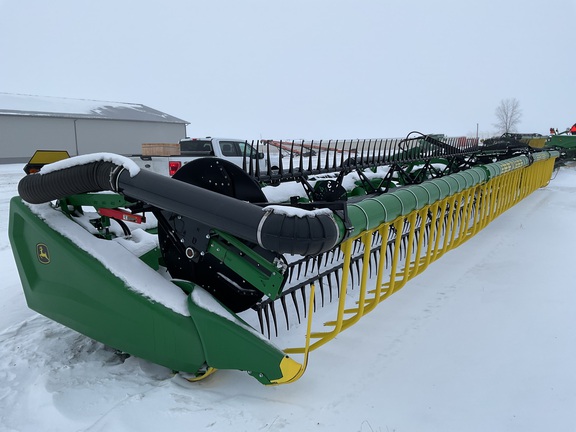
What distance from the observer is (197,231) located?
8.39 ft

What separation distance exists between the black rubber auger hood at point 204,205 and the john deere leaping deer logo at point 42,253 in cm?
30

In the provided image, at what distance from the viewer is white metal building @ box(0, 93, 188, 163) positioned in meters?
26.2

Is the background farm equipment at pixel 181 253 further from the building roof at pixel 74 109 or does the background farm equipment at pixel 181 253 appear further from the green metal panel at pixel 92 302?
the building roof at pixel 74 109

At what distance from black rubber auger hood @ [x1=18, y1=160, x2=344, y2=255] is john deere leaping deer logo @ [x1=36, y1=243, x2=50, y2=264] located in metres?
0.30

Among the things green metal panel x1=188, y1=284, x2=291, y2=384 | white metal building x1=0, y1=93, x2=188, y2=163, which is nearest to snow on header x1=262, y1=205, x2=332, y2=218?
green metal panel x1=188, y1=284, x2=291, y2=384

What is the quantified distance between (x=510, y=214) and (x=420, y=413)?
6.80m

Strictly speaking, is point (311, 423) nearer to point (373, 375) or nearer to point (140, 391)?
point (373, 375)

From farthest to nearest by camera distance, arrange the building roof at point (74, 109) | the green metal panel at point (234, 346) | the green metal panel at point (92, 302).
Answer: the building roof at point (74, 109), the green metal panel at point (92, 302), the green metal panel at point (234, 346)

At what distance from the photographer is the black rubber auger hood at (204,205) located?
78.8 inches

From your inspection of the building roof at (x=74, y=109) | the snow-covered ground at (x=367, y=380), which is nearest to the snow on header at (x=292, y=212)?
the snow-covered ground at (x=367, y=380)

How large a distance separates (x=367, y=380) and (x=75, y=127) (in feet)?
101

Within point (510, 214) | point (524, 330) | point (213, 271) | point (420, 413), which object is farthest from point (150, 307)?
point (510, 214)

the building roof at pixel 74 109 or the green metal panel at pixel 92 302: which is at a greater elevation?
the building roof at pixel 74 109

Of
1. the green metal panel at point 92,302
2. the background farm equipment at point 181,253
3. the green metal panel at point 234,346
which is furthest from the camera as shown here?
the green metal panel at point 92,302
